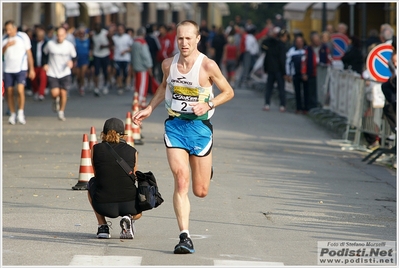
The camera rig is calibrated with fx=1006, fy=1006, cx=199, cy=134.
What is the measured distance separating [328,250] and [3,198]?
4.07 m

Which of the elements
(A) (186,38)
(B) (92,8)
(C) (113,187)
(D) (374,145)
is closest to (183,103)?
(A) (186,38)

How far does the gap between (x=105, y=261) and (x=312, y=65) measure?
1681 cm

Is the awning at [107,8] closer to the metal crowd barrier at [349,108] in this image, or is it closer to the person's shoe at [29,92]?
the person's shoe at [29,92]

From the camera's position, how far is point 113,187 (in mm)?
8312

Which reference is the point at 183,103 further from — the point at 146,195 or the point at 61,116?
the point at 61,116

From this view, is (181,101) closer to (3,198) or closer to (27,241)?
(27,241)

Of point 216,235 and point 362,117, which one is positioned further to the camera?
point 362,117

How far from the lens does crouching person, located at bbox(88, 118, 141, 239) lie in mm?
8258

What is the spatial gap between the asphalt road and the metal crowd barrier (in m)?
0.52

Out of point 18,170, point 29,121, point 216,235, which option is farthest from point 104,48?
point 216,235

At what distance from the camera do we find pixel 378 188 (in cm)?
1204

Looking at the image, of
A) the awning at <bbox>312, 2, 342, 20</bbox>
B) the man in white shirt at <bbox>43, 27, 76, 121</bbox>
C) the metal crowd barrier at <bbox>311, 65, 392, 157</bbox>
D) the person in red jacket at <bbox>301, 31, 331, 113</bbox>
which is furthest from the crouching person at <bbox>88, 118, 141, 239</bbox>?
the awning at <bbox>312, 2, 342, 20</bbox>

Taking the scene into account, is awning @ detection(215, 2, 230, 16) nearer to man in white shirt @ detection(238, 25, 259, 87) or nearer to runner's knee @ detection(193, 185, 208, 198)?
man in white shirt @ detection(238, 25, 259, 87)

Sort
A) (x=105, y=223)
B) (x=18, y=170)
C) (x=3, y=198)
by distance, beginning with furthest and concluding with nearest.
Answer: (x=18, y=170), (x=3, y=198), (x=105, y=223)
